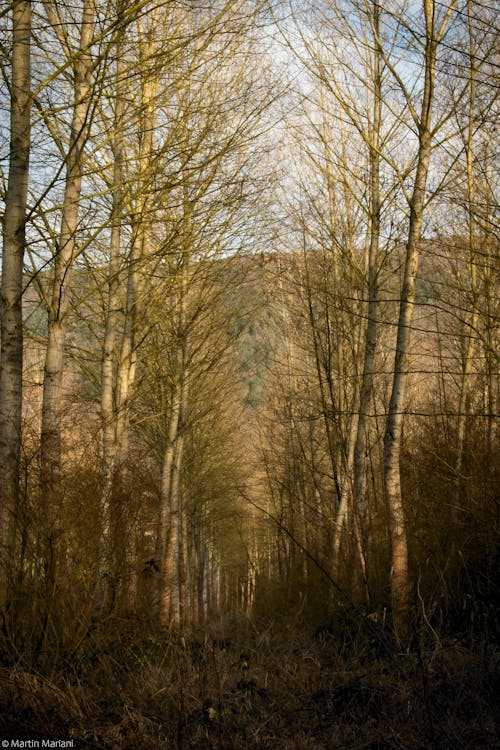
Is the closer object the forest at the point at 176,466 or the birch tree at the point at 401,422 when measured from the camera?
the forest at the point at 176,466

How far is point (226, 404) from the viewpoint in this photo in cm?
1909

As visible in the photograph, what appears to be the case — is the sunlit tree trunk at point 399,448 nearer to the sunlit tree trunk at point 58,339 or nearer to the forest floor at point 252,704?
the forest floor at point 252,704

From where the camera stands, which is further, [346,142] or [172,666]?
[346,142]

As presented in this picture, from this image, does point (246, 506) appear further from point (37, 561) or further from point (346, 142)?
point (37, 561)

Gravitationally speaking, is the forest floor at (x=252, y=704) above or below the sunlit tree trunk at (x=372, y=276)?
below

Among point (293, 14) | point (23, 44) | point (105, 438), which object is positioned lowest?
point (105, 438)

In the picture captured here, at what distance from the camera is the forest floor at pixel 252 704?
2.94m

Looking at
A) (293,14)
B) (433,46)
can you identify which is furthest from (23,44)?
(433,46)

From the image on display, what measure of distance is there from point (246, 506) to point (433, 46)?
3313cm

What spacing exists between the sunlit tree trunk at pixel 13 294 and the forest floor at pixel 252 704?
0.78m

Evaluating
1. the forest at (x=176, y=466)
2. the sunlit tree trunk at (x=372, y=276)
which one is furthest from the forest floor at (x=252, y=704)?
the sunlit tree trunk at (x=372, y=276)

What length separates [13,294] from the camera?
4.19m

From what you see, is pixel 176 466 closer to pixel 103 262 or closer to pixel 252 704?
pixel 103 262

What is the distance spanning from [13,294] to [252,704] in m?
2.95
